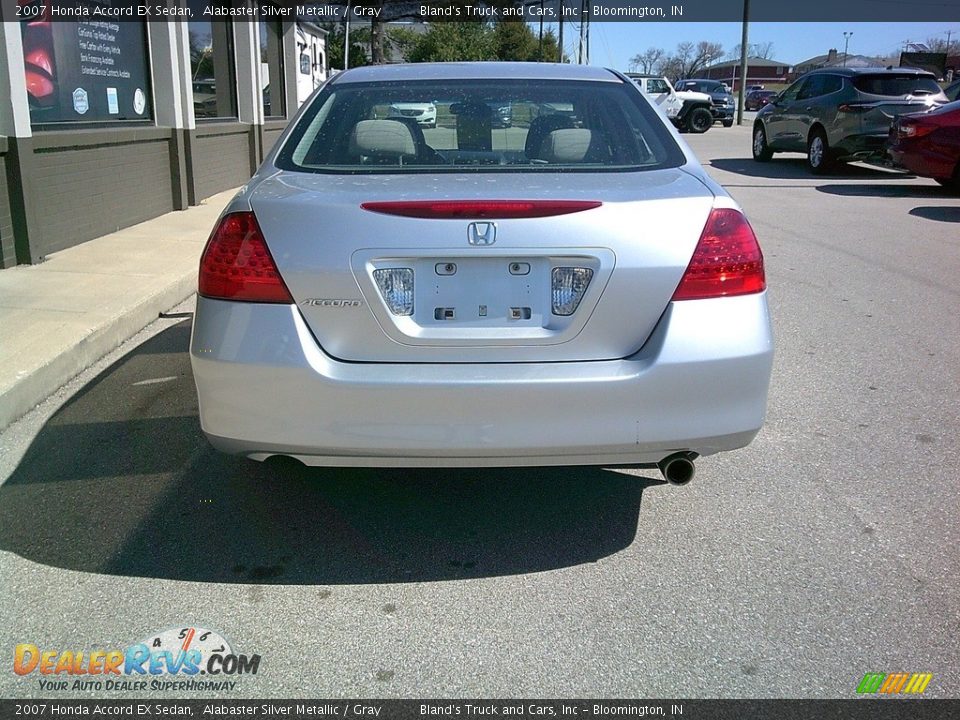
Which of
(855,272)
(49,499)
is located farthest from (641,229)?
(855,272)

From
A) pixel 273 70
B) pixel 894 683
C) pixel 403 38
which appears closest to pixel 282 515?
pixel 894 683

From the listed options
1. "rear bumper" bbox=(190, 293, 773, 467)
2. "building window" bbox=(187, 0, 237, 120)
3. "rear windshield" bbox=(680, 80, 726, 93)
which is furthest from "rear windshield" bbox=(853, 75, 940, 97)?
A: "rear windshield" bbox=(680, 80, 726, 93)

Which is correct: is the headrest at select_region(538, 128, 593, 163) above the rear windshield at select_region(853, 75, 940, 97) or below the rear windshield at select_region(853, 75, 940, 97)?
below

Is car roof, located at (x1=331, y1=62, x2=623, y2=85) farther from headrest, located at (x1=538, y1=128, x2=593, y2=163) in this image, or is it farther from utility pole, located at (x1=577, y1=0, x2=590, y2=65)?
utility pole, located at (x1=577, y1=0, x2=590, y2=65)

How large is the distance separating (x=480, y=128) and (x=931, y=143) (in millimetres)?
11196

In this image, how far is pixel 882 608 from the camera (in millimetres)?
3059

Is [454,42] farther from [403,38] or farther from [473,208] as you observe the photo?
[473,208]

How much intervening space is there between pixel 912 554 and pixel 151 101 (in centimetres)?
944

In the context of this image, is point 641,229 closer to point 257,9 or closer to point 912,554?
point 912,554

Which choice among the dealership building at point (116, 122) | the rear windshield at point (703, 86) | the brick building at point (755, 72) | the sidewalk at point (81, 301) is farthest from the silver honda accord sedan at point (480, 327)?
the brick building at point (755, 72)

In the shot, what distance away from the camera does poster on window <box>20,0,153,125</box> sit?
818 centimetres

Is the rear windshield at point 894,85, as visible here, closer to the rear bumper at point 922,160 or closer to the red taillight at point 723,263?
the rear bumper at point 922,160

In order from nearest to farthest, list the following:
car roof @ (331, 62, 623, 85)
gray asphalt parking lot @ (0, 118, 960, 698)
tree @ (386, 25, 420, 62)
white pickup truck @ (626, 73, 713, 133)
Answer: gray asphalt parking lot @ (0, 118, 960, 698) → car roof @ (331, 62, 623, 85) → white pickup truck @ (626, 73, 713, 133) → tree @ (386, 25, 420, 62)

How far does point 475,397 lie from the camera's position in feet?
9.73
